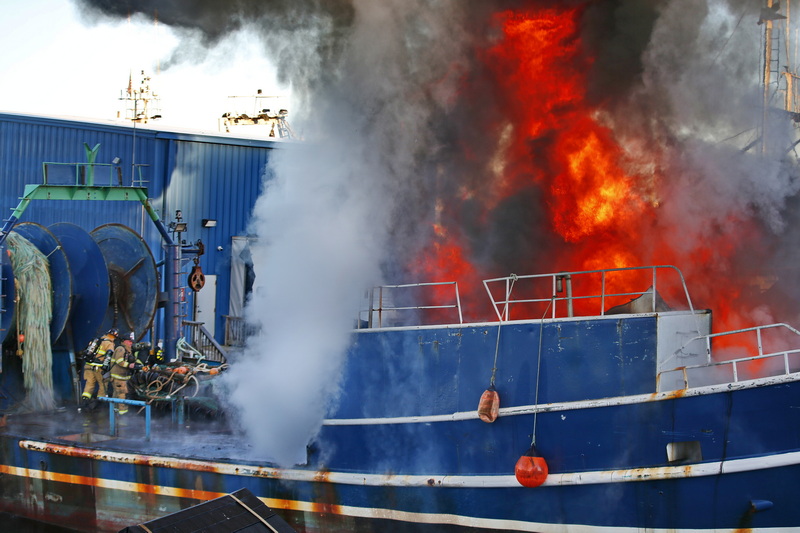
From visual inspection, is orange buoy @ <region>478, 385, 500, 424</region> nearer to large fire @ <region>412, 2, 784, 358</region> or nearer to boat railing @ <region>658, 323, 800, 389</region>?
boat railing @ <region>658, 323, 800, 389</region>

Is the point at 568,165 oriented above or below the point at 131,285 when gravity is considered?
above

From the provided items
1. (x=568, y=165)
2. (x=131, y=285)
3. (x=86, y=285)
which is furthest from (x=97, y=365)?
(x=568, y=165)

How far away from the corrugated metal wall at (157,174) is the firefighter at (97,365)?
6.95m

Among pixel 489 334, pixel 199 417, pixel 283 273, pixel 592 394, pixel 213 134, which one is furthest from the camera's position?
pixel 213 134

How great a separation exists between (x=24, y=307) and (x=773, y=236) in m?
12.2

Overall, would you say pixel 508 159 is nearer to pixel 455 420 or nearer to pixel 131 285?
pixel 455 420

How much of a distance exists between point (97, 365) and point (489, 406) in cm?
755

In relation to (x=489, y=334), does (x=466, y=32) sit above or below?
above

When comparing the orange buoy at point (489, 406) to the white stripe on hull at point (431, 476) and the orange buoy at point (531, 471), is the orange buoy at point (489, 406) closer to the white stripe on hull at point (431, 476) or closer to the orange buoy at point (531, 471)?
the orange buoy at point (531, 471)

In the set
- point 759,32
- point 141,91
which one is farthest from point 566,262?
point 141,91

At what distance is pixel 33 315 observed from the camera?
41.2 ft

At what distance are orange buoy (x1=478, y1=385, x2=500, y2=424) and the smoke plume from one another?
228cm

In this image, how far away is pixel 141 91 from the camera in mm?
27406

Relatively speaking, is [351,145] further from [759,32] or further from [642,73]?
[759,32]
